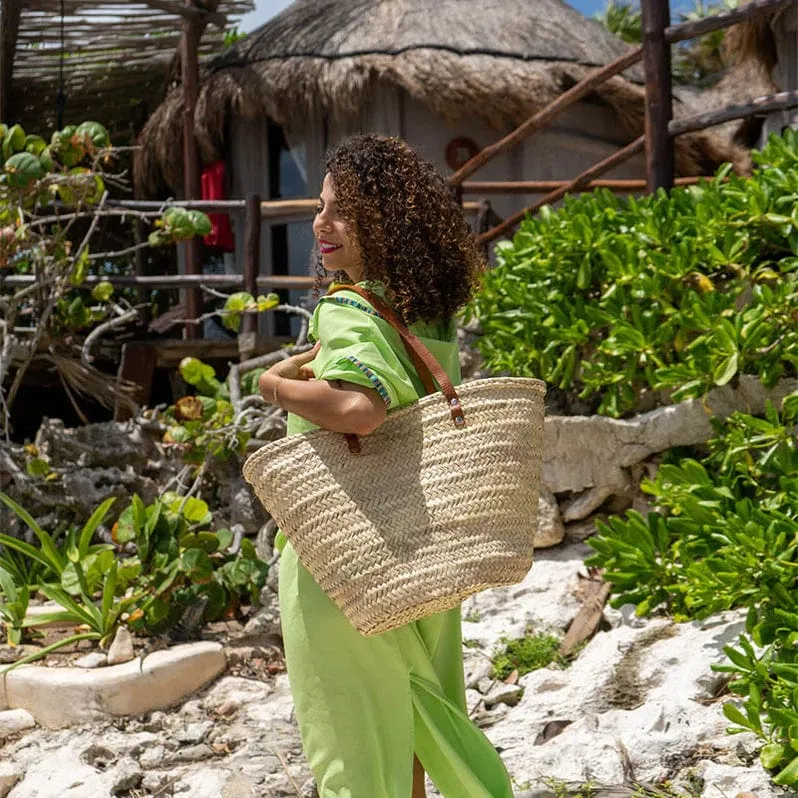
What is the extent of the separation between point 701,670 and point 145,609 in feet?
6.69

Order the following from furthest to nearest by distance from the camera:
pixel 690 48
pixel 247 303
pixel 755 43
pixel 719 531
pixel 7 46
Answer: pixel 690 48 < pixel 7 46 < pixel 755 43 < pixel 247 303 < pixel 719 531

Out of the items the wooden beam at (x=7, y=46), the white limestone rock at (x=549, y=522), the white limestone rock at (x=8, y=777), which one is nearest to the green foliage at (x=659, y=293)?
the white limestone rock at (x=549, y=522)

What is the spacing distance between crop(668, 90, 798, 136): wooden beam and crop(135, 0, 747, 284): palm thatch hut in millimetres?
4378

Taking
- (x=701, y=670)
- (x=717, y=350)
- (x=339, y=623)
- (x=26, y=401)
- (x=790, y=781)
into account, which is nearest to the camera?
(x=339, y=623)

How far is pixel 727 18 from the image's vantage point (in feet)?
15.8

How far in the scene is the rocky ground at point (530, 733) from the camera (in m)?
3.04

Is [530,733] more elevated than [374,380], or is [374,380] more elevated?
[374,380]

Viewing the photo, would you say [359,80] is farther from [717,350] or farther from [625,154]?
[717,350]

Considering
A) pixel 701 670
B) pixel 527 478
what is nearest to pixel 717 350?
pixel 701 670

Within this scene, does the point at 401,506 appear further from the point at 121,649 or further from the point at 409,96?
the point at 409,96

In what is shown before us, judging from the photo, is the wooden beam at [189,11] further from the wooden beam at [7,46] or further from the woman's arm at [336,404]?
the woman's arm at [336,404]

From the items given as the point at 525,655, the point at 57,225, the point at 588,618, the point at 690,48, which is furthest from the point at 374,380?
the point at 690,48

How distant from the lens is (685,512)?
11.6 feet

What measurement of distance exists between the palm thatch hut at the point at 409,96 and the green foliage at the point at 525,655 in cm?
620
